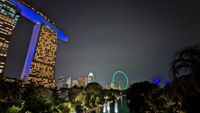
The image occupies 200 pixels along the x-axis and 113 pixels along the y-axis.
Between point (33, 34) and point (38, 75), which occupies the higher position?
point (33, 34)

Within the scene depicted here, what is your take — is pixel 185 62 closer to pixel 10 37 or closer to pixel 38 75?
pixel 10 37

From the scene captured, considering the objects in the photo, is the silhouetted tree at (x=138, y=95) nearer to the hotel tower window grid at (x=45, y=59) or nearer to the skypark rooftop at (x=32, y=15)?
the skypark rooftop at (x=32, y=15)

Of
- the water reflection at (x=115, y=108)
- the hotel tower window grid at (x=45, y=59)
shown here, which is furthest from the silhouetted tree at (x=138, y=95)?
the hotel tower window grid at (x=45, y=59)

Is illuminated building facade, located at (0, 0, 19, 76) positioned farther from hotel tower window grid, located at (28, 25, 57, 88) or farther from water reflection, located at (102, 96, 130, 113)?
water reflection, located at (102, 96, 130, 113)

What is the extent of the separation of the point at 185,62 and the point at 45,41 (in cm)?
14857

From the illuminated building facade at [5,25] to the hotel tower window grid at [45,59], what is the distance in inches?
1244

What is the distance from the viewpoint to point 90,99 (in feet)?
174

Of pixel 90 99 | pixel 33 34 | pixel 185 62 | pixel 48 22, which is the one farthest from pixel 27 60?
pixel 185 62

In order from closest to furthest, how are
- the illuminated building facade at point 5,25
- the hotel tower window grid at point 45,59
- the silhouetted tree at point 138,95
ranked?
1. the silhouetted tree at point 138,95
2. the illuminated building facade at point 5,25
3. the hotel tower window grid at point 45,59

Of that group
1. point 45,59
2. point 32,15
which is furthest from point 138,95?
point 45,59

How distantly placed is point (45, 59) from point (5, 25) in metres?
49.3

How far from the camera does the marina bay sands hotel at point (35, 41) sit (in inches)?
4077

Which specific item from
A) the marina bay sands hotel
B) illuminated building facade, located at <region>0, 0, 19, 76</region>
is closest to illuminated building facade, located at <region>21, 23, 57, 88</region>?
the marina bay sands hotel

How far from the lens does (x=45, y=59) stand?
150 metres
